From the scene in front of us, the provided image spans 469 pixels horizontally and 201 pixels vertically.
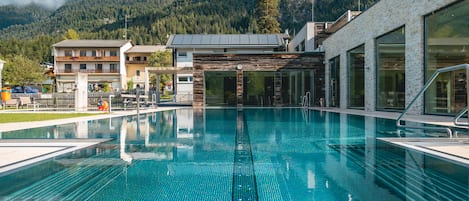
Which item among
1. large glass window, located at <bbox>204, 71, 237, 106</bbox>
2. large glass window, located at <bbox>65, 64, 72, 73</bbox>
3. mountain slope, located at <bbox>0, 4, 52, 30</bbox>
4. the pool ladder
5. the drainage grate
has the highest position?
mountain slope, located at <bbox>0, 4, 52, 30</bbox>

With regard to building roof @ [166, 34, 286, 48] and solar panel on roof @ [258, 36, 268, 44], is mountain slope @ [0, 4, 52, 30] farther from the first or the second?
solar panel on roof @ [258, 36, 268, 44]

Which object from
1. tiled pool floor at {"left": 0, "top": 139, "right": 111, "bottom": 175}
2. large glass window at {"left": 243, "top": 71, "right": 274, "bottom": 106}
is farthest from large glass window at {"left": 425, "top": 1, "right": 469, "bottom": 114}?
large glass window at {"left": 243, "top": 71, "right": 274, "bottom": 106}

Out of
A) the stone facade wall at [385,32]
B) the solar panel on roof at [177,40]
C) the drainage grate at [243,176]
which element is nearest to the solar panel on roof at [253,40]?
the solar panel on roof at [177,40]

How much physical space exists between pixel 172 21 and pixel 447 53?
2714 inches

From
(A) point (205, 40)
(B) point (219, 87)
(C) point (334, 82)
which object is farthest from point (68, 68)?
(C) point (334, 82)

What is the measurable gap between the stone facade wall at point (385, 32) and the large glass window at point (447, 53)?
0.75 ft

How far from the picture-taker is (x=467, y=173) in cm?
349

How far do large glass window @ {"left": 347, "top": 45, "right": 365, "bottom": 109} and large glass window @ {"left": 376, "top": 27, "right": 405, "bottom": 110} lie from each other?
1582 millimetres

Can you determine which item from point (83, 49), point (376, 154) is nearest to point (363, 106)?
point (376, 154)

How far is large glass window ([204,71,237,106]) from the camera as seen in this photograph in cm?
2091

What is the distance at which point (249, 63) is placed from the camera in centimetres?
2062

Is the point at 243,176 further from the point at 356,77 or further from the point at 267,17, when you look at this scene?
the point at 267,17

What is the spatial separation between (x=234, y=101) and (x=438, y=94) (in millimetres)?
12313

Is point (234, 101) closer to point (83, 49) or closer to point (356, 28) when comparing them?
point (356, 28)
